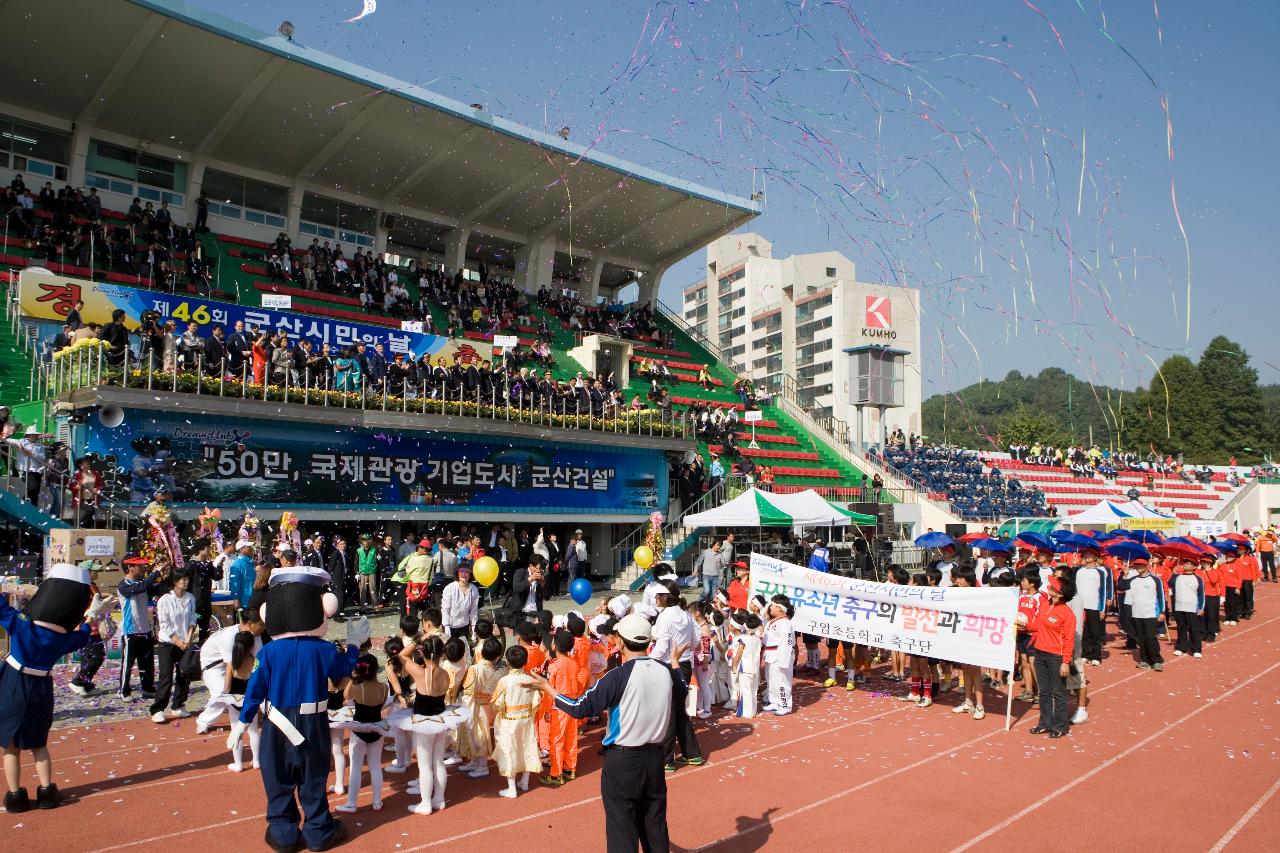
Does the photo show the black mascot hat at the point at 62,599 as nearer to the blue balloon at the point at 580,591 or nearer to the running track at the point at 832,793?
the running track at the point at 832,793

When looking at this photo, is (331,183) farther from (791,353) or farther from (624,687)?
(791,353)

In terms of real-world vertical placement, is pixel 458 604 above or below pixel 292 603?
below

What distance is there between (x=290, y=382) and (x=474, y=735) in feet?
42.3

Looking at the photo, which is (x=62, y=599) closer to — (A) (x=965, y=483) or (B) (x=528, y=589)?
(B) (x=528, y=589)

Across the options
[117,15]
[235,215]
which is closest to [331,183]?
[235,215]

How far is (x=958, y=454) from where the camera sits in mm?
37438

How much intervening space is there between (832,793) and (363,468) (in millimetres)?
15167

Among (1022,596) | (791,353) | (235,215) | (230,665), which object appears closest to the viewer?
(230,665)

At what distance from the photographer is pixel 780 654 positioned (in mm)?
10594

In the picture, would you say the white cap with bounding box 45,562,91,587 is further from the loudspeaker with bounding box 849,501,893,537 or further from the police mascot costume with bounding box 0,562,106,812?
the loudspeaker with bounding box 849,501,893,537

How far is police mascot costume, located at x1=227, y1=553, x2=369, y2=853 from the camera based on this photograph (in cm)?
614

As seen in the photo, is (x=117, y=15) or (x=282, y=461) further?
(x=117, y=15)

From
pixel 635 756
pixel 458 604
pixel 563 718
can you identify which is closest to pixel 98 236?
pixel 458 604

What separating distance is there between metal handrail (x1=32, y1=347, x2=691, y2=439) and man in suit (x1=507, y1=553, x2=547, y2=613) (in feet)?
20.9
